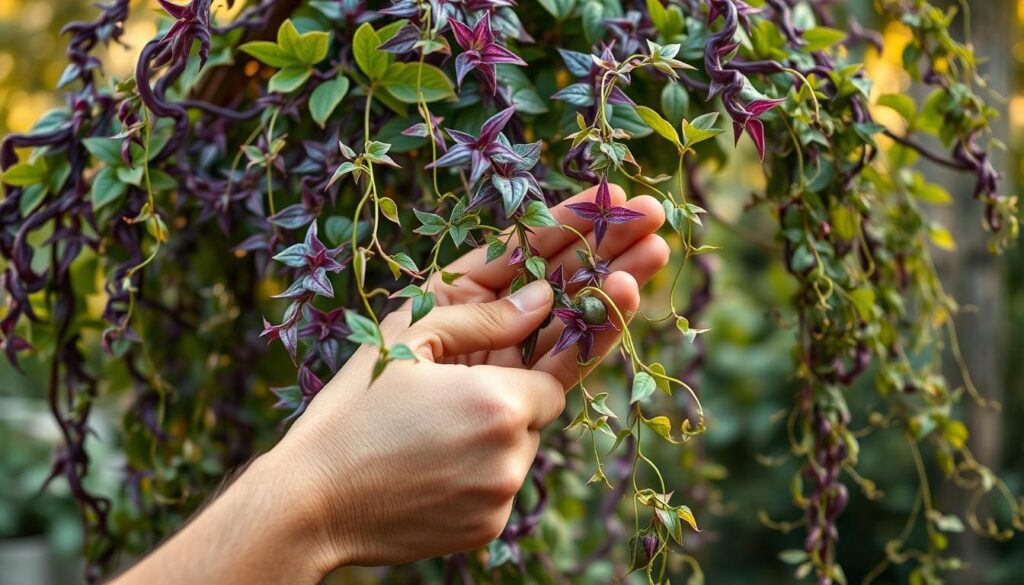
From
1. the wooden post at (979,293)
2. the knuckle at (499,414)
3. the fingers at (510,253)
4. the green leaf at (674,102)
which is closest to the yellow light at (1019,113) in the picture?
the wooden post at (979,293)

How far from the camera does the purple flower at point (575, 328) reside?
0.55 meters

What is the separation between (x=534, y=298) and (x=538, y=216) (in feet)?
0.17

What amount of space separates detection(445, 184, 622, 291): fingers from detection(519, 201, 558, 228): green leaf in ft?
0.19

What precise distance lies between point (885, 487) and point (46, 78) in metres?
3.44

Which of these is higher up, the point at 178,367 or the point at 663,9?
the point at 663,9

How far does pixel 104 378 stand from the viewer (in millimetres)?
989

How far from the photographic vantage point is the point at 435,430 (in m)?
0.53

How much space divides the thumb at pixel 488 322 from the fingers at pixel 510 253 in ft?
0.17

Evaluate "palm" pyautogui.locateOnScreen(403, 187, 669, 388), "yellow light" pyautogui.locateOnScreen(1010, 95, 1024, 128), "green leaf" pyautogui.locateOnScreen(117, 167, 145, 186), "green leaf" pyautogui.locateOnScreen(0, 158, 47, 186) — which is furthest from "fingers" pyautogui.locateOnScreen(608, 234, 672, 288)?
"yellow light" pyautogui.locateOnScreen(1010, 95, 1024, 128)

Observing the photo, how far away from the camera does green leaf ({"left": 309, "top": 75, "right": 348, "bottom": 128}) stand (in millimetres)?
661

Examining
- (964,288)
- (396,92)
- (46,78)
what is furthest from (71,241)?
(46,78)

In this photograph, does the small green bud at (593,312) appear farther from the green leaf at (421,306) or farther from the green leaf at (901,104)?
the green leaf at (901,104)

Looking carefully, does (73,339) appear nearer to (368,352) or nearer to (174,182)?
(174,182)

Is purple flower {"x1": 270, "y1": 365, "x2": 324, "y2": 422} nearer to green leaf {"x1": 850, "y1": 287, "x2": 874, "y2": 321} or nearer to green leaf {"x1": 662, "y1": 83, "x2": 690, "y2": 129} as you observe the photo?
green leaf {"x1": 662, "y1": 83, "x2": 690, "y2": 129}
